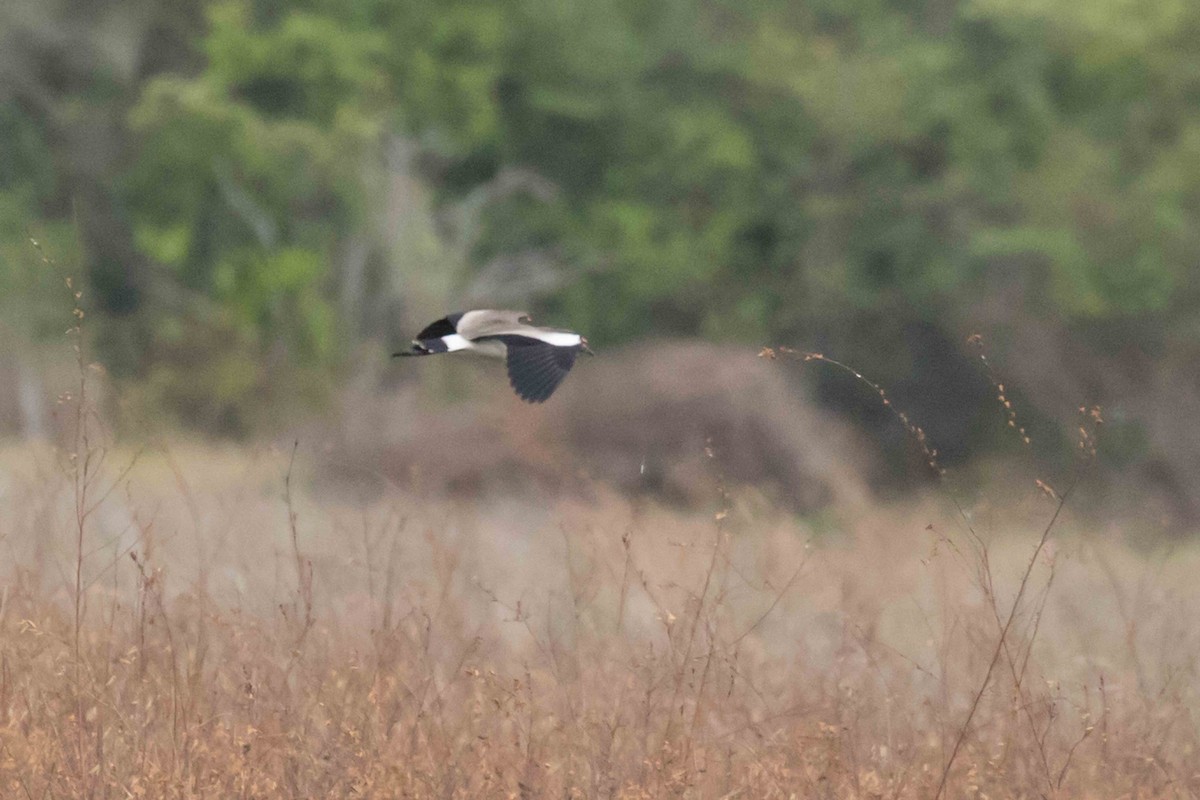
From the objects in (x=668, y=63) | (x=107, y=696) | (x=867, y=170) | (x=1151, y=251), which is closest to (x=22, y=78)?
(x=668, y=63)

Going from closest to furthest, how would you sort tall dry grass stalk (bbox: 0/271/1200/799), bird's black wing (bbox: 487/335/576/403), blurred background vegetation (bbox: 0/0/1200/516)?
tall dry grass stalk (bbox: 0/271/1200/799), bird's black wing (bbox: 487/335/576/403), blurred background vegetation (bbox: 0/0/1200/516)

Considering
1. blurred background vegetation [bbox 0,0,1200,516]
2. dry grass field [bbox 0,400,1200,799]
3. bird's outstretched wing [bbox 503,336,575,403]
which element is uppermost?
blurred background vegetation [bbox 0,0,1200,516]

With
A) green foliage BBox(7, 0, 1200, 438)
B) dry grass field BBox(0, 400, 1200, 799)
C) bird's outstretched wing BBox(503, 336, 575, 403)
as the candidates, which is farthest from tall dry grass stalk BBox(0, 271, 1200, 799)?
green foliage BBox(7, 0, 1200, 438)

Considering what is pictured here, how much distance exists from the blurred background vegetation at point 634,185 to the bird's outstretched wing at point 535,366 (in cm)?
1315

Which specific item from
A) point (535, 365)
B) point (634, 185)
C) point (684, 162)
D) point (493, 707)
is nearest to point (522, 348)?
point (535, 365)

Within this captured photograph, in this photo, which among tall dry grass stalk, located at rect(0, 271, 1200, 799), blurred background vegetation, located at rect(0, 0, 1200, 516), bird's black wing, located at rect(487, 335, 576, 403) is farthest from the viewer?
blurred background vegetation, located at rect(0, 0, 1200, 516)

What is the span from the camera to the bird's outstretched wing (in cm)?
446

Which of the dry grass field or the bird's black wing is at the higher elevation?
the bird's black wing

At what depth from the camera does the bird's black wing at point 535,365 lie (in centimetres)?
446

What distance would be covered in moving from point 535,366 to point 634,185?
16.4 metres

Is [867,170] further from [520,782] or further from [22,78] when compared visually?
[520,782]

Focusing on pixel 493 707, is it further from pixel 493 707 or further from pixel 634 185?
pixel 634 185

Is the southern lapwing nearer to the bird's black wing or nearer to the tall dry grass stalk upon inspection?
the bird's black wing

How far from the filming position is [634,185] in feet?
68.1
